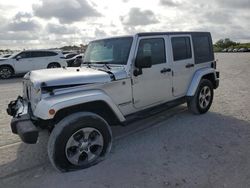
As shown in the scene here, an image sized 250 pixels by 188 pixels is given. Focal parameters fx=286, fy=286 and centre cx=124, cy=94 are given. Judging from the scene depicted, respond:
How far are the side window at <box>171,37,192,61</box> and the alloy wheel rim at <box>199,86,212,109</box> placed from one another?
0.94 m

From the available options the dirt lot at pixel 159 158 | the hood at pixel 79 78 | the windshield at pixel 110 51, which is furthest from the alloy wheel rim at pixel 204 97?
the hood at pixel 79 78

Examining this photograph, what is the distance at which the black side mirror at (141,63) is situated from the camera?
4703 mm

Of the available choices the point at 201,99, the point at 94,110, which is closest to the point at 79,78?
the point at 94,110

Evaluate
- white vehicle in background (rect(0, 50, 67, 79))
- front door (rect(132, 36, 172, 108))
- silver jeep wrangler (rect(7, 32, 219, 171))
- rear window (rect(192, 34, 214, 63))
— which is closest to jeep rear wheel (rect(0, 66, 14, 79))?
white vehicle in background (rect(0, 50, 67, 79))

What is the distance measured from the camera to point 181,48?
609 centimetres

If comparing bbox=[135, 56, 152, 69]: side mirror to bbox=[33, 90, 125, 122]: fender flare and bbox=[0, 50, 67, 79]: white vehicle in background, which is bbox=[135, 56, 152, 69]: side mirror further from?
bbox=[0, 50, 67, 79]: white vehicle in background

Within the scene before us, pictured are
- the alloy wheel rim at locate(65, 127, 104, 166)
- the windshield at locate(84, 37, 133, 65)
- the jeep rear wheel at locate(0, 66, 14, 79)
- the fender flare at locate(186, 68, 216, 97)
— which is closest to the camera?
the alloy wheel rim at locate(65, 127, 104, 166)

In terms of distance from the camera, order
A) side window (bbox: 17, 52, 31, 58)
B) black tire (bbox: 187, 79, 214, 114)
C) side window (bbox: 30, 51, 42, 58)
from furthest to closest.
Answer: side window (bbox: 30, 51, 42, 58)
side window (bbox: 17, 52, 31, 58)
black tire (bbox: 187, 79, 214, 114)

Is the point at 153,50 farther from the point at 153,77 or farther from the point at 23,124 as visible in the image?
the point at 23,124

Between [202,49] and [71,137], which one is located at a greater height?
[202,49]

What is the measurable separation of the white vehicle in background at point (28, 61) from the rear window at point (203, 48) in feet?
41.0

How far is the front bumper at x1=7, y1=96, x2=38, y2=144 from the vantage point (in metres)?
3.73

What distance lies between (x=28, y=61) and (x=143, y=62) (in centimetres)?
1374

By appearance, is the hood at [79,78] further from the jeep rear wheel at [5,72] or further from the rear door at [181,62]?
the jeep rear wheel at [5,72]
